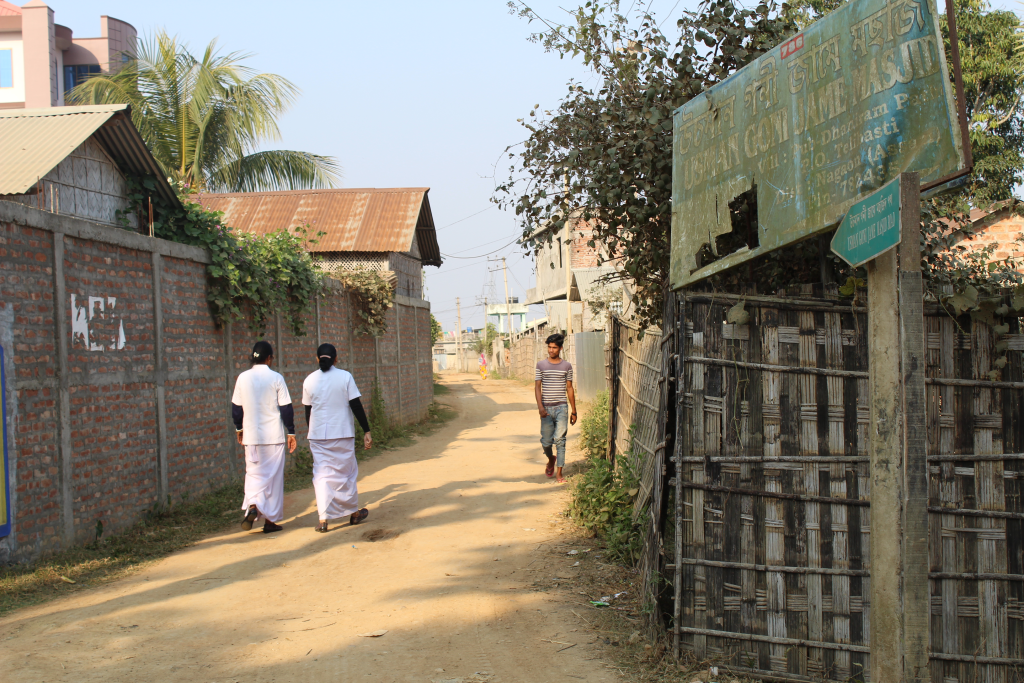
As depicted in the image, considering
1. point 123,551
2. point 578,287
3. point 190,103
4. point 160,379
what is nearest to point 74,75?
point 190,103

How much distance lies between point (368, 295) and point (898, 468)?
1152 cm

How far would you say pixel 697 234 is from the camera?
14.0ft

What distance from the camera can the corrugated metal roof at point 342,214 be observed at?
17.6 metres

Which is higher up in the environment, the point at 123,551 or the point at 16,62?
the point at 16,62

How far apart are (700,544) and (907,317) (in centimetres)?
174

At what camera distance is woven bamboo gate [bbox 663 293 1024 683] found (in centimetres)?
390

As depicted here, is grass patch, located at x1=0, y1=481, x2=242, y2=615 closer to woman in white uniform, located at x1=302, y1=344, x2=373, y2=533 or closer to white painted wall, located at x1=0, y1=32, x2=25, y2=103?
woman in white uniform, located at x1=302, y1=344, x2=373, y2=533

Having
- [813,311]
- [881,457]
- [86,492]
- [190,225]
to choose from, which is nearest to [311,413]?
[86,492]

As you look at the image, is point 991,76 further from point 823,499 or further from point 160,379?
point 160,379

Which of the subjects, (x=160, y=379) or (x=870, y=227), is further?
(x=160, y=379)

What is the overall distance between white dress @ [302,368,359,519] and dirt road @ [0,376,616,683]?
0.31 metres

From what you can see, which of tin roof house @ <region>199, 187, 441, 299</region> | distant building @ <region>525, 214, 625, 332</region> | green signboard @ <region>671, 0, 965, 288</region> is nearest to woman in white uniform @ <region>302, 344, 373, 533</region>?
green signboard @ <region>671, 0, 965, 288</region>

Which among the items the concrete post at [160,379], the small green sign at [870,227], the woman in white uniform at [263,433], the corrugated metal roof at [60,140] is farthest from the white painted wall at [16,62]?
the small green sign at [870,227]

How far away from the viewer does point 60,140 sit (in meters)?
8.55
